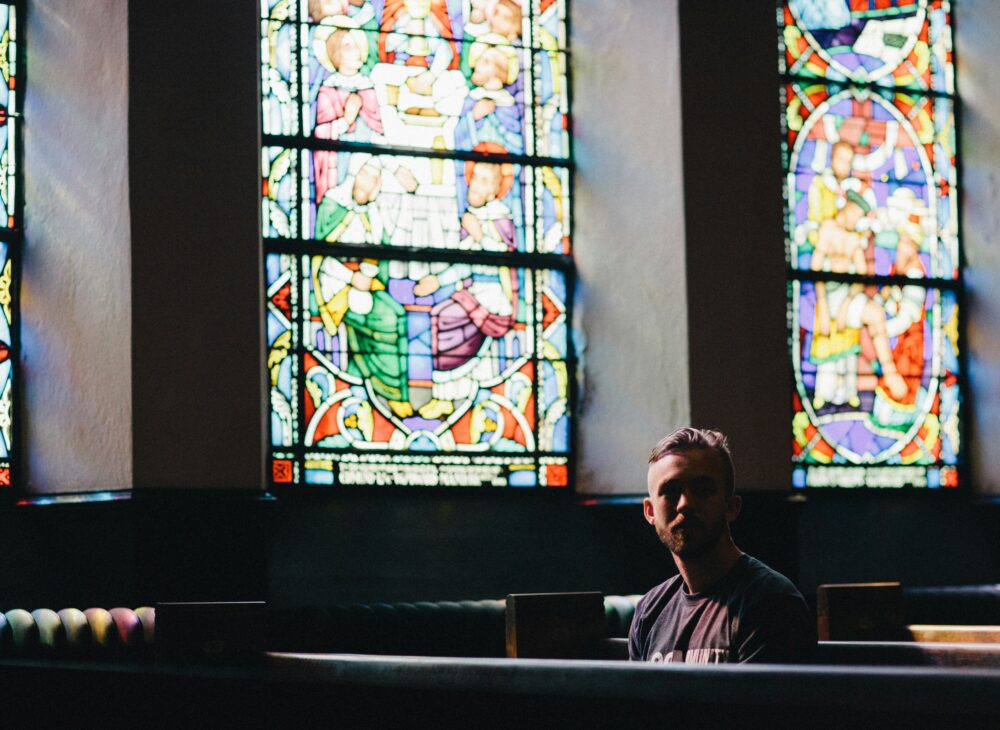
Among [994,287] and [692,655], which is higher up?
[994,287]

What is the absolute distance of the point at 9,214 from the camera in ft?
18.3

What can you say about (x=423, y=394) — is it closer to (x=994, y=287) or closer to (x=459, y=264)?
(x=459, y=264)

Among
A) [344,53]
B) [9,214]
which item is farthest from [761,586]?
[344,53]

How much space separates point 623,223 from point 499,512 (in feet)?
4.25

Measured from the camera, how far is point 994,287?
22.8ft

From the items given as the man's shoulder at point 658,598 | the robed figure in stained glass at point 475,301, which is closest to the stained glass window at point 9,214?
the robed figure in stained glass at point 475,301

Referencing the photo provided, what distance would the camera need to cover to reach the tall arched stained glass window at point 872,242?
6660mm

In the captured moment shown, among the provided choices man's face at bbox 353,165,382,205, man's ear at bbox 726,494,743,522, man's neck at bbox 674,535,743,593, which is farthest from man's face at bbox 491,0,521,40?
man's neck at bbox 674,535,743,593

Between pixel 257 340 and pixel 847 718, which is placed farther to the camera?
pixel 257 340

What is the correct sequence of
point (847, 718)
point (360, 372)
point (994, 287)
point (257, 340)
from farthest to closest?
point (994, 287) < point (360, 372) < point (257, 340) < point (847, 718)

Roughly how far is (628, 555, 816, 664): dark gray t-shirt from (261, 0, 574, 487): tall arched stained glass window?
10.0 feet

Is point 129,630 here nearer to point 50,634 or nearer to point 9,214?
point 50,634

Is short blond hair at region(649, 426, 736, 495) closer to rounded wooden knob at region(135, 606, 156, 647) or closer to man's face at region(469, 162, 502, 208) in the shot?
rounded wooden knob at region(135, 606, 156, 647)

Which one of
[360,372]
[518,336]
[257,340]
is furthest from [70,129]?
[518,336]
